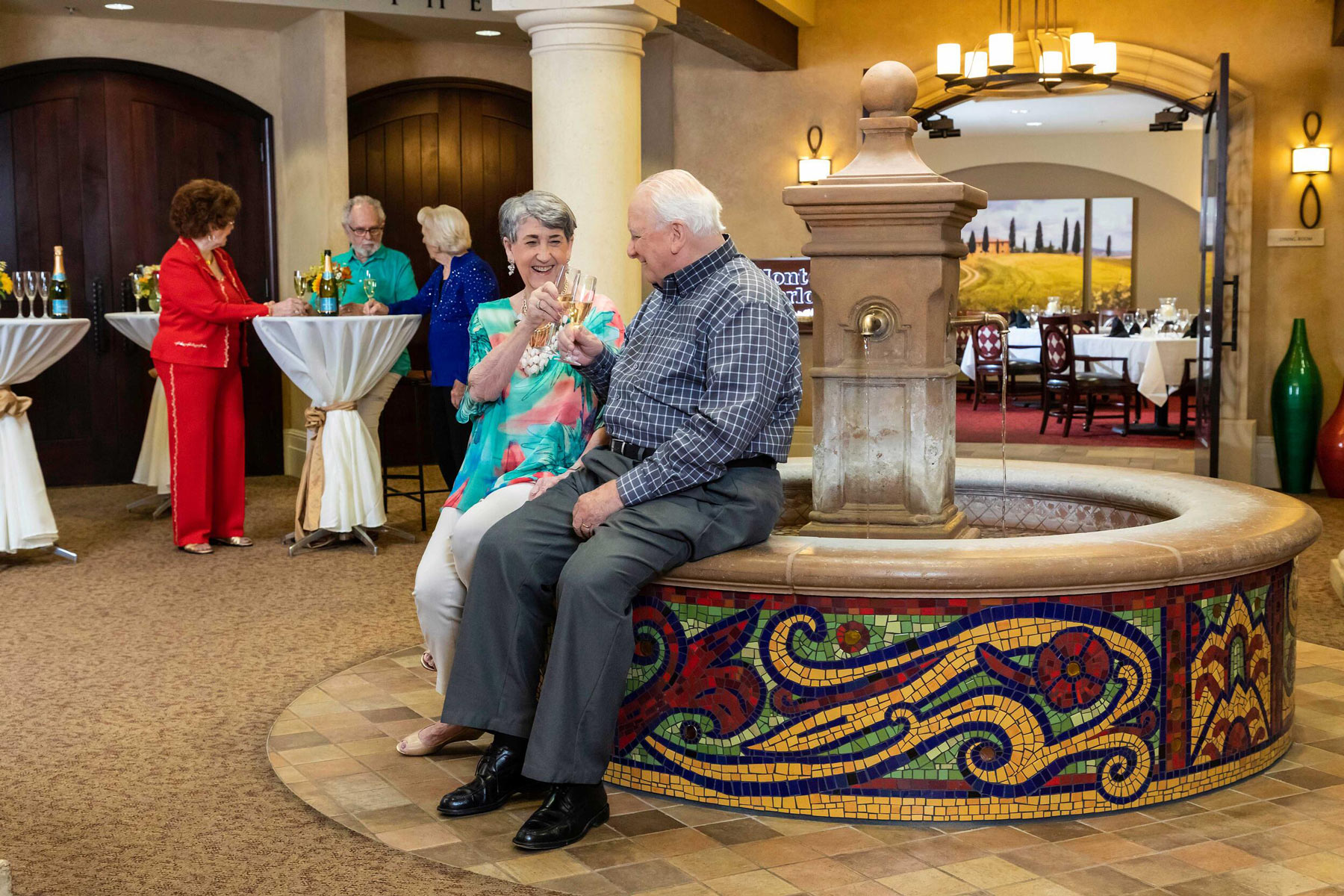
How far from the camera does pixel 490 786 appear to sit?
10.1ft

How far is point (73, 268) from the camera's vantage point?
8477 mm

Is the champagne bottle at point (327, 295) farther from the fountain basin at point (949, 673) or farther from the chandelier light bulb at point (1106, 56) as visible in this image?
the chandelier light bulb at point (1106, 56)

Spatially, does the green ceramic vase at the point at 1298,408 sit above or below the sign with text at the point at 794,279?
below

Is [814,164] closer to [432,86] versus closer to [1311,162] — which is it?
[432,86]

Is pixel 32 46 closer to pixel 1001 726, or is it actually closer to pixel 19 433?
pixel 19 433

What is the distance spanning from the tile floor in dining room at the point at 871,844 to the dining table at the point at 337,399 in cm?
294

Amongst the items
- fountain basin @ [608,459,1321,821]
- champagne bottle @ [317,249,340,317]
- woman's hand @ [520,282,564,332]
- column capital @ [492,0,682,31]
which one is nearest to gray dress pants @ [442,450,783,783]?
fountain basin @ [608,459,1321,821]

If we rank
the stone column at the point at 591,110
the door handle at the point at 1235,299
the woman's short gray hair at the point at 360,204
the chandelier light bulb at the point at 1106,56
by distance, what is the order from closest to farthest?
the stone column at the point at 591,110, the woman's short gray hair at the point at 360,204, the chandelier light bulb at the point at 1106,56, the door handle at the point at 1235,299

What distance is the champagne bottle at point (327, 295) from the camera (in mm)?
6207

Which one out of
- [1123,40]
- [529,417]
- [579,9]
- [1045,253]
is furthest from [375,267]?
[1045,253]

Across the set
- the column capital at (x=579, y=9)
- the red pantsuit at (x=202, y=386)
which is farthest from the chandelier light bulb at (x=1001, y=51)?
the red pantsuit at (x=202, y=386)

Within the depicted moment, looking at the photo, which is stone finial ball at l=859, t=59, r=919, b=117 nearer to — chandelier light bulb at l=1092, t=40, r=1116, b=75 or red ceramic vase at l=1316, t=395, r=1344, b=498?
chandelier light bulb at l=1092, t=40, r=1116, b=75

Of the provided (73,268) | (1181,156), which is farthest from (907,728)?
(1181,156)

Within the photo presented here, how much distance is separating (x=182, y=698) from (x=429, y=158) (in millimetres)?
6017
